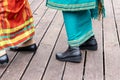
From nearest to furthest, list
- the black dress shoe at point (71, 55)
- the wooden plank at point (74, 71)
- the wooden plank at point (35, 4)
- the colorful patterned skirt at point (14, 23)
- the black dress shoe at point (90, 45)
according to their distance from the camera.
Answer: the wooden plank at point (74, 71) → the colorful patterned skirt at point (14, 23) → the black dress shoe at point (71, 55) → the black dress shoe at point (90, 45) → the wooden plank at point (35, 4)

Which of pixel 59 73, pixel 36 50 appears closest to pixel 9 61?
pixel 36 50

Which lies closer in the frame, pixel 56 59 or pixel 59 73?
pixel 59 73

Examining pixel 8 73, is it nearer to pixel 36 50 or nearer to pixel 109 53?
pixel 36 50

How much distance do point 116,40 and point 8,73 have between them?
1.19 m

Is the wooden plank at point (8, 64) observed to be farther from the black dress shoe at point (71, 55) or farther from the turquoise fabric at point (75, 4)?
the turquoise fabric at point (75, 4)

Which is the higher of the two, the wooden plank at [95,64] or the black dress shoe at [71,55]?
the black dress shoe at [71,55]

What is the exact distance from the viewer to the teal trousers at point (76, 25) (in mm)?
2508

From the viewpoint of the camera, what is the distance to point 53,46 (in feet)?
9.68

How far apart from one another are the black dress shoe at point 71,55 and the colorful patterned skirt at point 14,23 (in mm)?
357

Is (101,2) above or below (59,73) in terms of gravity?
above

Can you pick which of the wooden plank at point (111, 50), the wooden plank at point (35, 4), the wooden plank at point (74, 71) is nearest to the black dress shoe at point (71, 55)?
the wooden plank at point (74, 71)

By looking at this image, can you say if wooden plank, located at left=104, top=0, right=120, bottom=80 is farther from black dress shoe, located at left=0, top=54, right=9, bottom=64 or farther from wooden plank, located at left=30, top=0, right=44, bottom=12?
wooden plank, located at left=30, top=0, right=44, bottom=12

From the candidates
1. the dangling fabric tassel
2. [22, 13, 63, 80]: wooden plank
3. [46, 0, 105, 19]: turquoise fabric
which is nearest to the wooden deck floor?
[22, 13, 63, 80]: wooden plank

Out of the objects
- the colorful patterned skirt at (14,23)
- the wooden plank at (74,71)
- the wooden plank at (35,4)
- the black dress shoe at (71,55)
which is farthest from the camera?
the wooden plank at (35,4)
